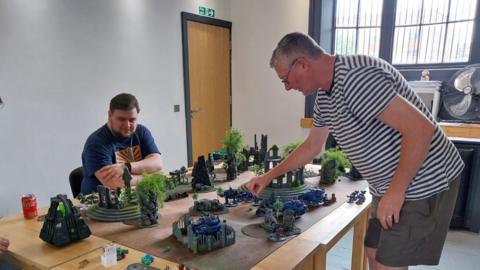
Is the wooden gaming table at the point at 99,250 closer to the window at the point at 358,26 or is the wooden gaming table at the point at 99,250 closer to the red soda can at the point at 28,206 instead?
the red soda can at the point at 28,206

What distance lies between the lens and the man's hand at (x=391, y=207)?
1.12 metres

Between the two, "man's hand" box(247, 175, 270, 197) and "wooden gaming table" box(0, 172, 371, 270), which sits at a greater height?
"man's hand" box(247, 175, 270, 197)

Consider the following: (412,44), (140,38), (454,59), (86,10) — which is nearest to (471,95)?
(454,59)

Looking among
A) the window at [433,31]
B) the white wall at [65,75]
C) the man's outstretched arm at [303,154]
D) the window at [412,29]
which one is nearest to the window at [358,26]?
the window at [412,29]

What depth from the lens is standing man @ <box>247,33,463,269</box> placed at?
1.06 metres

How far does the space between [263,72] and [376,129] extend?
3613mm

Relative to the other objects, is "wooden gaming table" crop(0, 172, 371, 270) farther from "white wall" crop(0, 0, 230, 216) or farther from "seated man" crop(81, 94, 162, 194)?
"white wall" crop(0, 0, 230, 216)

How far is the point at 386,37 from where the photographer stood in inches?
163

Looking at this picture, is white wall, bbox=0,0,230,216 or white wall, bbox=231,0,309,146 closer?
white wall, bbox=0,0,230,216


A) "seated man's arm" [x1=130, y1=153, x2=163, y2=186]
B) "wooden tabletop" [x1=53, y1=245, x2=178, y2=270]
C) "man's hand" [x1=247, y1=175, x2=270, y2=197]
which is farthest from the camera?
"seated man's arm" [x1=130, y1=153, x2=163, y2=186]

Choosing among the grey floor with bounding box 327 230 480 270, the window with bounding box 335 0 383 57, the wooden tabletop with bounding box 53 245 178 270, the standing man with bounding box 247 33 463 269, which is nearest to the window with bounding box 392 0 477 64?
the window with bounding box 335 0 383 57

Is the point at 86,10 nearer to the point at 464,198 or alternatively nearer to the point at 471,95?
the point at 464,198

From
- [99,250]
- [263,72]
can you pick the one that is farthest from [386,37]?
[99,250]

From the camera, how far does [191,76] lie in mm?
4234
